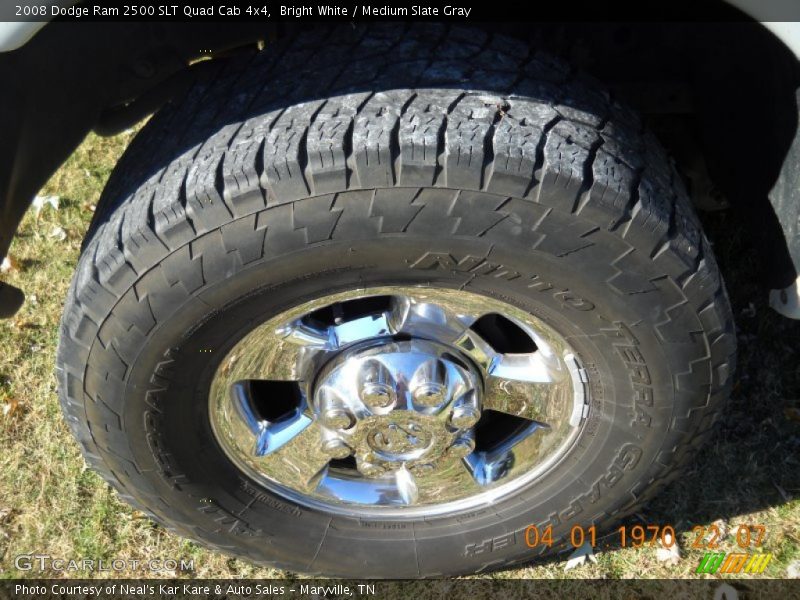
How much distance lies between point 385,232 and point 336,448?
79 centimetres

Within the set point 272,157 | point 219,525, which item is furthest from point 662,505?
point 272,157

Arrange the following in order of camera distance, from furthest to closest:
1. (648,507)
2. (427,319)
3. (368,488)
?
(648,507), (368,488), (427,319)

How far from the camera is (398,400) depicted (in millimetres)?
2125

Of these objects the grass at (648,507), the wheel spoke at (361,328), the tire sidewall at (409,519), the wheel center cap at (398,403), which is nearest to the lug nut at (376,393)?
the wheel center cap at (398,403)

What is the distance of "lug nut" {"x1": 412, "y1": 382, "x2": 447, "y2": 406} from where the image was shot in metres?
2.09

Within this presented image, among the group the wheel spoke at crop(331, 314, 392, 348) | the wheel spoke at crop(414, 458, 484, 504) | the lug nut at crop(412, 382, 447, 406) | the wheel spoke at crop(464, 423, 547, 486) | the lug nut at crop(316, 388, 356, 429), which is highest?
the wheel spoke at crop(331, 314, 392, 348)

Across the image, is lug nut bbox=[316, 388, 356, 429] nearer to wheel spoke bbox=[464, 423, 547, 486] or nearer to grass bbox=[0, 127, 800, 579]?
wheel spoke bbox=[464, 423, 547, 486]

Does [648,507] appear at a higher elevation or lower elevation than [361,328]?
lower

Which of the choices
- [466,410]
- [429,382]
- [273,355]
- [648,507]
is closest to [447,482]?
[466,410]

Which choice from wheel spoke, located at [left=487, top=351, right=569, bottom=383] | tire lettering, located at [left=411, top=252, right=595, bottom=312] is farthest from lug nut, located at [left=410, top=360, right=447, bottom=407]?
tire lettering, located at [left=411, top=252, right=595, bottom=312]

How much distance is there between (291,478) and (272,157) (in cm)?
101

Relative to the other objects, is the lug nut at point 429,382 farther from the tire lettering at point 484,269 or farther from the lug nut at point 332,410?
the tire lettering at point 484,269

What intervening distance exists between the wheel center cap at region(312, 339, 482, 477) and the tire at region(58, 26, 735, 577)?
29cm

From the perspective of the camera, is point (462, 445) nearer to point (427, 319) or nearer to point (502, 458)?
point (502, 458)
